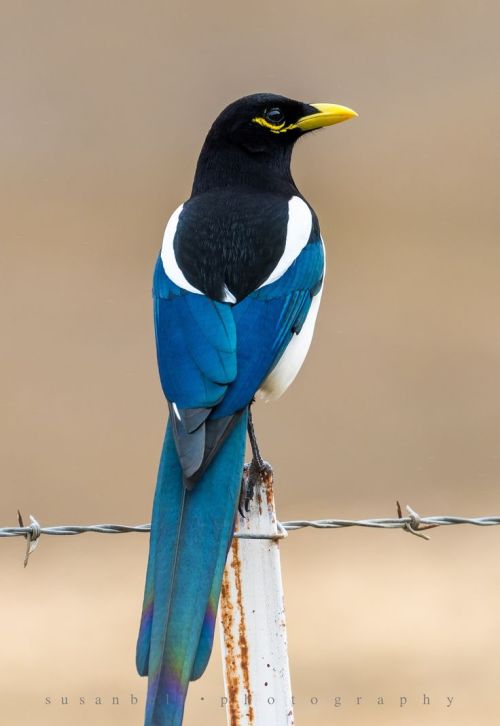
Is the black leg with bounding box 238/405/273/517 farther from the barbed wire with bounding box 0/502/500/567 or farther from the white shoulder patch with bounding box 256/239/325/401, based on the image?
the white shoulder patch with bounding box 256/239/325/401

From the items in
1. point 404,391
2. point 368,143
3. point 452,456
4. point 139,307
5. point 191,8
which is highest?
point 191,8

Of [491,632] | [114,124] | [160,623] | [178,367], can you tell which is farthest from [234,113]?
[114,124]

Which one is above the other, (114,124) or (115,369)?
(114,124)

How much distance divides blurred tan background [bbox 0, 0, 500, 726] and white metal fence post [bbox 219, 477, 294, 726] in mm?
3450

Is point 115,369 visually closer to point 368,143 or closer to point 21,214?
point 21,214

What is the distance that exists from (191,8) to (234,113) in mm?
17506

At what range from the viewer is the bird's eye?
495 centimetres

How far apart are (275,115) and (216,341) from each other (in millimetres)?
1218

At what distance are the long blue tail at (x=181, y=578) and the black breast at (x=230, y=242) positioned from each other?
2.04 ft

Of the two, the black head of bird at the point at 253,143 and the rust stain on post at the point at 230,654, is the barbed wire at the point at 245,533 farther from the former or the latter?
the black head of bird at the point at 253,143

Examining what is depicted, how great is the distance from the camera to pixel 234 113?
4910 mm

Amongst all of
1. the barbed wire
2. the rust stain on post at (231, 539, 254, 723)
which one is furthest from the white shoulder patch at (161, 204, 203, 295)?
the rust stain on post at (231, 539, 254, 723)

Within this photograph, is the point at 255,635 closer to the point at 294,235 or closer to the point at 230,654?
the point at 230,654

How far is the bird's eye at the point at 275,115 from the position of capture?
4.95 meters
